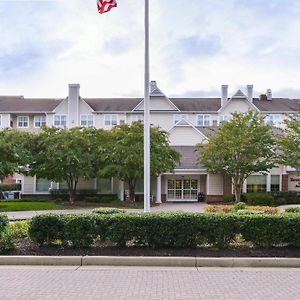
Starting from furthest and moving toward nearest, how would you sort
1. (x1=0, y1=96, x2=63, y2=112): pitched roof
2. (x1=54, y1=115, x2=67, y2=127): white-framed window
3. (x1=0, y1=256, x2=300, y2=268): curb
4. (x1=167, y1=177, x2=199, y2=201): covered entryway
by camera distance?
(x1=0, y1=96, x2=63, y2=112): pitched roof < (x1=54, y1=115, x2=67, y2=127): white-framed window < (x1=167, y1=177, x2=199, y2=201): covered entryway < (x1=0, y1=256, x2=300, y2=268): curb

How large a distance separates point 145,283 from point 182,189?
31167mm

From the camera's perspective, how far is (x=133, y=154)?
1250 inches

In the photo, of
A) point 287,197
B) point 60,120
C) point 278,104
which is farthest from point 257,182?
point 60,120

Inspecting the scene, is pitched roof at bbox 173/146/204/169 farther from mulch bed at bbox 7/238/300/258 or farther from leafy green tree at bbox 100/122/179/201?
mulch bed at bbox 7/238/300/258

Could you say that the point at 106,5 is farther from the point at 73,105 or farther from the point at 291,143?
the point at 73,105

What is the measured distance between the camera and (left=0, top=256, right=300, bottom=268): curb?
368 inches

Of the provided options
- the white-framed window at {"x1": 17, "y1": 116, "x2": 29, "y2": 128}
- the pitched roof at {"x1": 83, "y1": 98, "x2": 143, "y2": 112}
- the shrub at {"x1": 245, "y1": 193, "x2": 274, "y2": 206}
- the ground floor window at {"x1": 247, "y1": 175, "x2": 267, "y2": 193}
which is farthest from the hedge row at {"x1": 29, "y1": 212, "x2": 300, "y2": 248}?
the white-framed window at {"x1": 17, "y1": 116, "x2": 29, "y2": 128}

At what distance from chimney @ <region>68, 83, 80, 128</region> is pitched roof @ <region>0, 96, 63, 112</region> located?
8.70ft

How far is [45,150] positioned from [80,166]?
3.18 m

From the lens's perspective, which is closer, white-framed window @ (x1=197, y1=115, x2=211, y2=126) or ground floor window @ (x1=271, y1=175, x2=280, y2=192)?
ground floor window @ (x1=271, y1=175, x2=280, y2=192)

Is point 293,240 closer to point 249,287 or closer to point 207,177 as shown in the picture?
point 249,287

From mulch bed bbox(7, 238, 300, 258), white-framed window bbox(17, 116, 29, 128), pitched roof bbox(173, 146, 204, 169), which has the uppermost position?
white-framed window bbox(17, 116, 29, 128)

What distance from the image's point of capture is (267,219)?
1027cm

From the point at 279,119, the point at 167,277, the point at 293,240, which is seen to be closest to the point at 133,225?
the point at 167,277
